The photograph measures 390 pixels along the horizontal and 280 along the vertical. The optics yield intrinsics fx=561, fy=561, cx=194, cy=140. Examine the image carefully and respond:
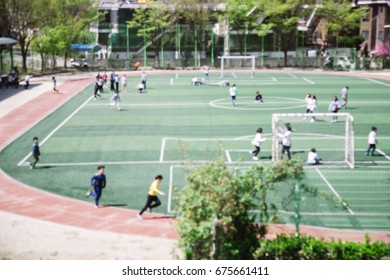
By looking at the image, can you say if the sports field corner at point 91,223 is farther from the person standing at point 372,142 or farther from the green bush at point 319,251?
the person standing at point 372,142

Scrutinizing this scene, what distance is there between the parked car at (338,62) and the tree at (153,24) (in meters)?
20.8

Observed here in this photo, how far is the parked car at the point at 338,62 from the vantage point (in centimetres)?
7075

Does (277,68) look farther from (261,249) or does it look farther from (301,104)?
(261,249)

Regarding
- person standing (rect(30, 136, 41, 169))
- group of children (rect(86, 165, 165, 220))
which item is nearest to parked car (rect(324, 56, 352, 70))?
person standing (rect(30, 136, 41, 169))

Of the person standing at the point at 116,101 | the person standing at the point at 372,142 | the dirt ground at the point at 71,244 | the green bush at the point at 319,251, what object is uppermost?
the person standing at the point at 116,101

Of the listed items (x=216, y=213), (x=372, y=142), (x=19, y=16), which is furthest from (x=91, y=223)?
(x=19, y=16)

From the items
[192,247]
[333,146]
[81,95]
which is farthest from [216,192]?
[81,95]

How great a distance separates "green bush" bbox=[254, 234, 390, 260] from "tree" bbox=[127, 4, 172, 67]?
5941 centimetres

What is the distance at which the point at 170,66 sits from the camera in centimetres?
7200

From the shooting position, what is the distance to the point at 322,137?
2917 centimetres

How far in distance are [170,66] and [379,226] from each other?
185 feet

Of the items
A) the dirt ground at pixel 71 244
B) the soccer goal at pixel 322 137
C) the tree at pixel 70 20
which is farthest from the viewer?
the tree at pixel 70 20

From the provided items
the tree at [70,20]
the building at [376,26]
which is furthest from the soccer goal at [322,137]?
the building at [376,26]

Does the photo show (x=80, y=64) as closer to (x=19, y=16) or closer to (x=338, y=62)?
(x=19, y=16)
